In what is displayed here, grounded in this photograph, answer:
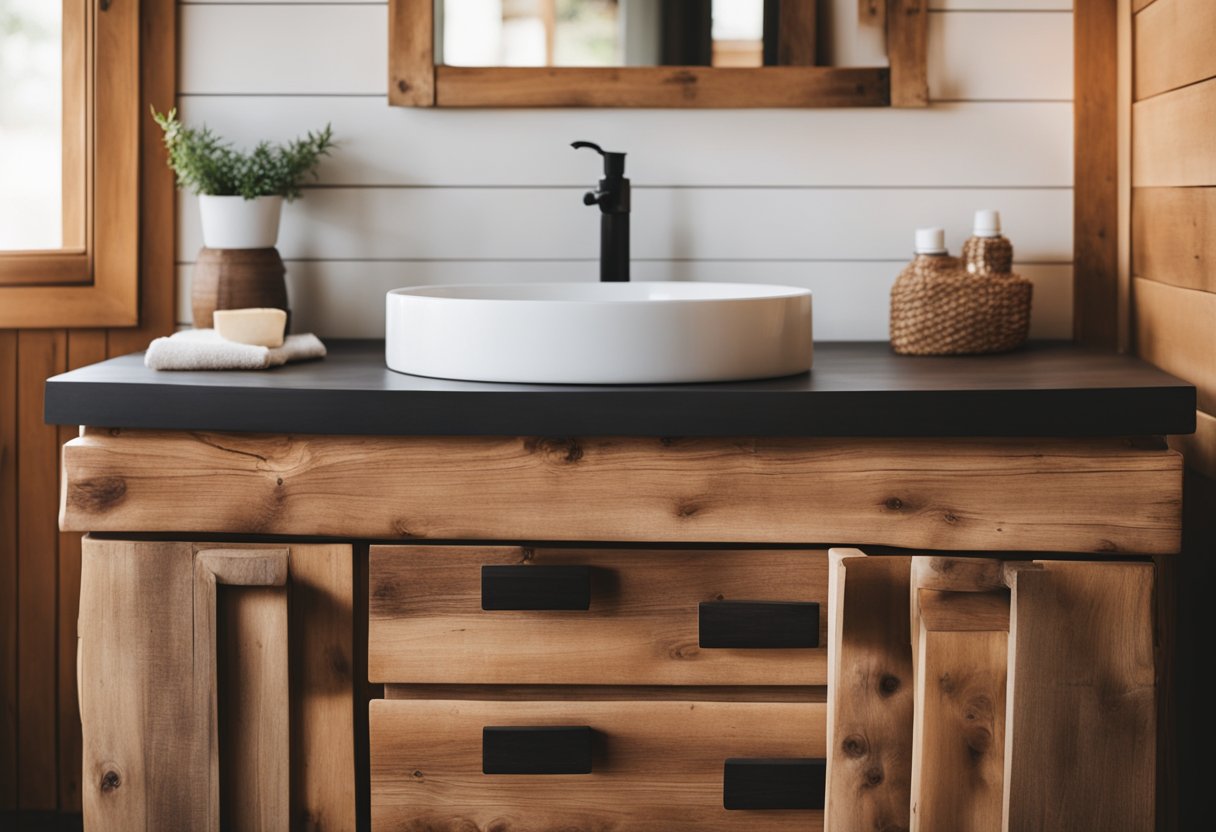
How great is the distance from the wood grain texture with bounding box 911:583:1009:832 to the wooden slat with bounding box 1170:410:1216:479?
52 cm

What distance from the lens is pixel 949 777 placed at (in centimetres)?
96

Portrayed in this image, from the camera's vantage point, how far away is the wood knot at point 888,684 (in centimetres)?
94

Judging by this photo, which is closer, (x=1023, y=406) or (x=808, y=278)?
(x=1023, y=406)

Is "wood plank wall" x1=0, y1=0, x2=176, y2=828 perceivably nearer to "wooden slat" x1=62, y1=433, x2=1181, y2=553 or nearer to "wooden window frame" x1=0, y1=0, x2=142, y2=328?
"wooden window frame" x1=0, y1=0, x2=142, y2=328

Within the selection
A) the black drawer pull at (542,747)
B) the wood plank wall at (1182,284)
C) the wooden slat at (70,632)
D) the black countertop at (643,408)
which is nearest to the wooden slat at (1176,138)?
the wood plank wall at (1182,284)

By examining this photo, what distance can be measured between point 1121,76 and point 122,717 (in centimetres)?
158

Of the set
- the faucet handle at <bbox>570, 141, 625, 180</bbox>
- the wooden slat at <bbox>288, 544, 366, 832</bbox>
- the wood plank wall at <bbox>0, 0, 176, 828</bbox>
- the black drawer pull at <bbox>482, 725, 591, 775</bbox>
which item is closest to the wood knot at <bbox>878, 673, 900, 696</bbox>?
the black drawer pull at <bbox>482, 725, 591, 775</bbox>

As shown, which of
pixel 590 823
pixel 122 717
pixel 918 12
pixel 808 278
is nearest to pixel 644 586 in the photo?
pixel 590 823

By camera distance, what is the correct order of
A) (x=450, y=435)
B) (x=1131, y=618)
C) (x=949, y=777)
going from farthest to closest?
1. (x=450, y=435)
2. (x=1131, y=618)
3. (x=949, y=777)

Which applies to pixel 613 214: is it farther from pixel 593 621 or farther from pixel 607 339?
pixel 593 621

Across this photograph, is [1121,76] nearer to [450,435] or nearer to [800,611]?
[800,611]

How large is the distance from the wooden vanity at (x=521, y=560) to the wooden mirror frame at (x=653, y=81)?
59cm

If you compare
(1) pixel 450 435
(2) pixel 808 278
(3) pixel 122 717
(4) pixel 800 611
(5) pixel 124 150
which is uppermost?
(5) pixel 124 150

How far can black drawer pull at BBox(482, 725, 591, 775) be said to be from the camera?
3.97ft
